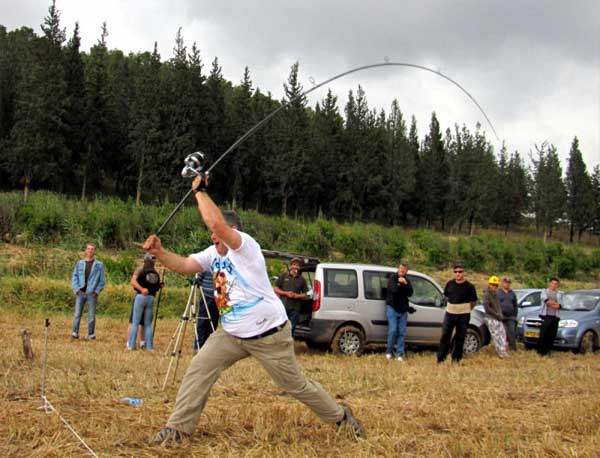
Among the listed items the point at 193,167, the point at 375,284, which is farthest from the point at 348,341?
the point at 193,167

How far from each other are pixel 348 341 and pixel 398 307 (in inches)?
47.1

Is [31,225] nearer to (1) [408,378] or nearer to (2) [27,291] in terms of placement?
(2) [27,291]

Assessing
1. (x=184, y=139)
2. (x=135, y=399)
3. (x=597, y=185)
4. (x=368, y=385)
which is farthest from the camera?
(x=597, y=185)

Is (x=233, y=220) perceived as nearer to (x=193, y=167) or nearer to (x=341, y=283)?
(x=193, y=167)

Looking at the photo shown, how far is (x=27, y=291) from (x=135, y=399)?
1324cm

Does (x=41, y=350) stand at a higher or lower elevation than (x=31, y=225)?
lower

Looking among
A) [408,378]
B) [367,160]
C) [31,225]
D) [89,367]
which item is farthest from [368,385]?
[367,160]

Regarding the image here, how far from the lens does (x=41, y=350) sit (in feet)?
32.1

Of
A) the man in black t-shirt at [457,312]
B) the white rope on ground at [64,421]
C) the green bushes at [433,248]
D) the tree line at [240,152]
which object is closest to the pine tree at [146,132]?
the tree line at [240,152]

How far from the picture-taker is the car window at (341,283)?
1263 centimetres

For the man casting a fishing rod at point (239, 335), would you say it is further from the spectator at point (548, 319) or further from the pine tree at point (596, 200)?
the pine tree at point (596, 200)

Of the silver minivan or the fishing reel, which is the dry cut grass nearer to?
the fishing reel

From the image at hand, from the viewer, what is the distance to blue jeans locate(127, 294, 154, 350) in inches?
469

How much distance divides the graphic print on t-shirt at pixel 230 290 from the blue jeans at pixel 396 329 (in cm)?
777
